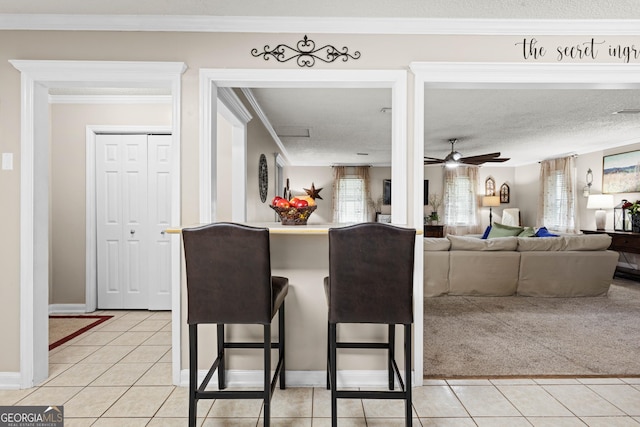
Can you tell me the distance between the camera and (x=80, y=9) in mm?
2125

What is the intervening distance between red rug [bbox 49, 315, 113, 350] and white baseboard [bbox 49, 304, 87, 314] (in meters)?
0.11

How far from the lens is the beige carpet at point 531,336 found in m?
2.58

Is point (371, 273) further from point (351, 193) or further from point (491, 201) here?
point (491, 201)

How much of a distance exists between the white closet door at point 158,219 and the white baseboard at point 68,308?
70 centimetres

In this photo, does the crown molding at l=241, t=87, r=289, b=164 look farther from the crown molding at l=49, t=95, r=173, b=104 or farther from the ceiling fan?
the ceiling fan

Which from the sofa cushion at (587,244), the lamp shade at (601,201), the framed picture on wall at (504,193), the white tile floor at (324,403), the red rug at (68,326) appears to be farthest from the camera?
the framed picture on wall at (504,193)

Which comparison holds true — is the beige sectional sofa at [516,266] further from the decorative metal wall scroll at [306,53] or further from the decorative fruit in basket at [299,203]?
the decorative metal wall scroll at [306,53]

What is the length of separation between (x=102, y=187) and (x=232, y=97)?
6.73 feet

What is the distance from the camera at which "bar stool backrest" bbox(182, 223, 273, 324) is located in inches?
Result: 64.9

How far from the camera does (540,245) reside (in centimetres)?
451

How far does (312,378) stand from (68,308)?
308 cm

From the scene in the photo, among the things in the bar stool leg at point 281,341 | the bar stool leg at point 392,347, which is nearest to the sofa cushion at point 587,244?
the bar stool leg at point 392,347

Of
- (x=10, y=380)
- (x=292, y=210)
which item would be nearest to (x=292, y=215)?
(x=292, y=210)

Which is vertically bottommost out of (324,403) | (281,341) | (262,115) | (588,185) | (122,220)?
(324,403)
